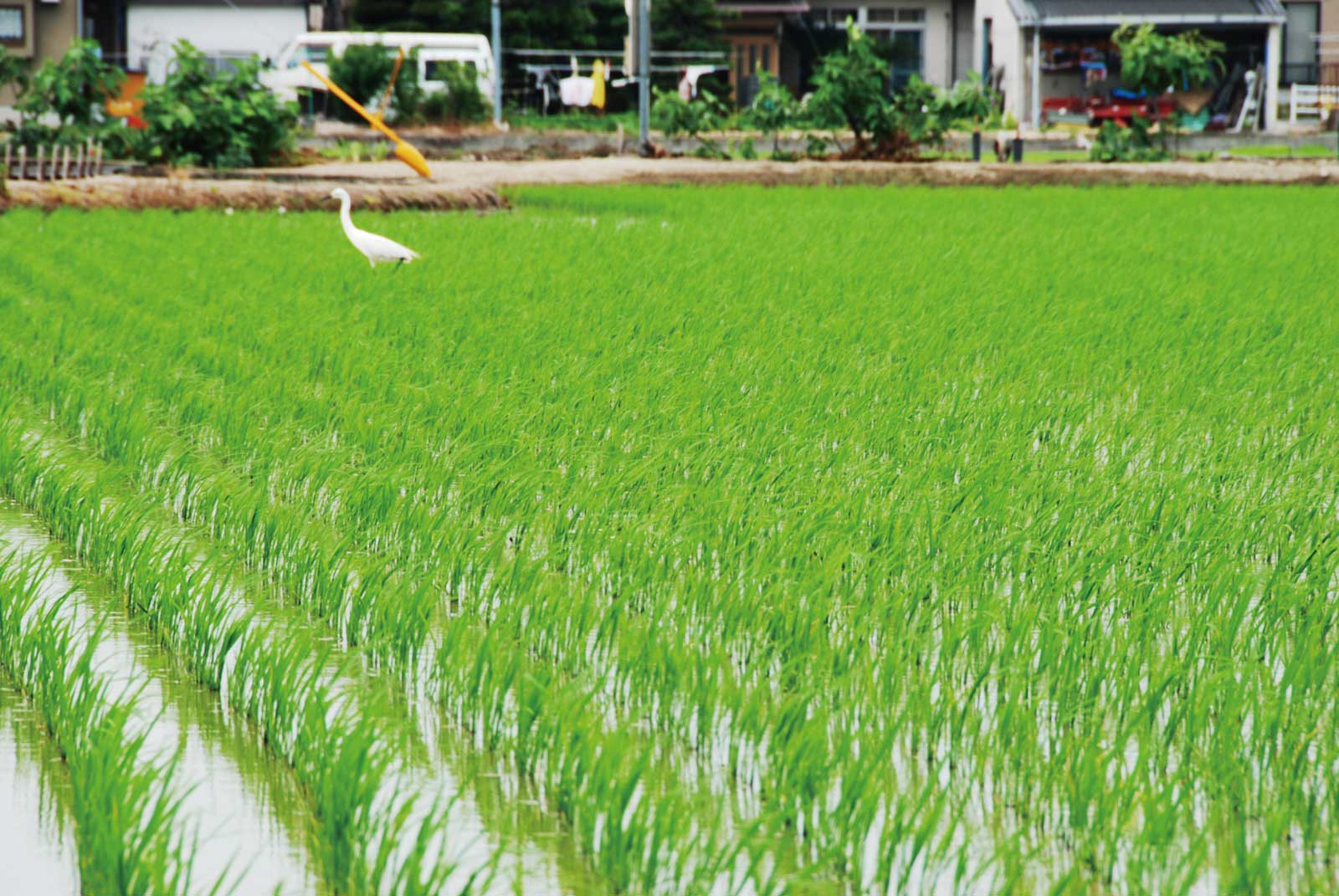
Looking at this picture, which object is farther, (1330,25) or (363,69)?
(1330,25)

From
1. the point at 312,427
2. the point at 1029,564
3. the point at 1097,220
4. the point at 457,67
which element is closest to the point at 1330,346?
the point at 1029,564

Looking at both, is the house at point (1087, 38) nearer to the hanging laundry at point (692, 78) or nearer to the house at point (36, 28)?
the hanging laundry at point (692, 78)

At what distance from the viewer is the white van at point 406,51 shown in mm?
22484

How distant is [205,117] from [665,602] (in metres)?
13.9

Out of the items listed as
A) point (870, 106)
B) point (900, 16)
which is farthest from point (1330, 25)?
point (870, 106)

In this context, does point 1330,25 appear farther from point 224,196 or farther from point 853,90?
point 224,196

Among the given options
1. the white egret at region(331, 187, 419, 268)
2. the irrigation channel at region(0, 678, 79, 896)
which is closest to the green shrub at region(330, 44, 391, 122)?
the white egret at region(331, 187, 419, 268)

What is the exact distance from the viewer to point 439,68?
22203 millimetres

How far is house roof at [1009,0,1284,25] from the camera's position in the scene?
2303 cm

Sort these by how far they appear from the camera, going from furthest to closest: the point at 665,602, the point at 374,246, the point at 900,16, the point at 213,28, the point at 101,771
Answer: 1. the point at 900,16
2. the point at 213,28
3. the point at 374,246
4. the point at 665,602
5. the point at 101,771

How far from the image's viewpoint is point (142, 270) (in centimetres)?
770

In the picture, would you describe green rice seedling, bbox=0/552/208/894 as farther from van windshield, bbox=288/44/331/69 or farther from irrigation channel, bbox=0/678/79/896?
van windshield, bbox=288/44/331/69

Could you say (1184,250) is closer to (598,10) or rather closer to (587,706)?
(587,706)

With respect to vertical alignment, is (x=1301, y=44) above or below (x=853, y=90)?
above
